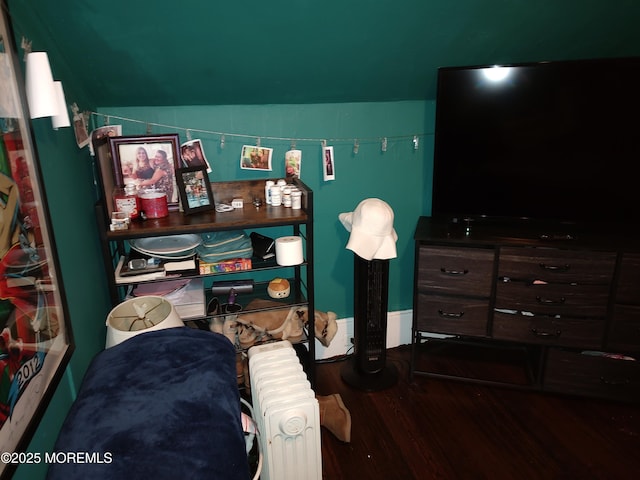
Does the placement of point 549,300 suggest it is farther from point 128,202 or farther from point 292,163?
point 128,202

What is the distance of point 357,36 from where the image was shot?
187cm

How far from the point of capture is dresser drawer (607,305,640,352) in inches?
81.7

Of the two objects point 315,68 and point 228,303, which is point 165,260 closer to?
point 228,303

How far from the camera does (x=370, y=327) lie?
2.37 meters

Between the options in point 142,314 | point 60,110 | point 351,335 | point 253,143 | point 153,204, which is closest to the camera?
point 60,110

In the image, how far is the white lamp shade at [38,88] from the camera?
1217 millimetres

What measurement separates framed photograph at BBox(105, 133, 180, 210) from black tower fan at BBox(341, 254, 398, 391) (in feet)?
3.31

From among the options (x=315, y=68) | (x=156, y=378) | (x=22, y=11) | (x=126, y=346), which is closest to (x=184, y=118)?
(x=315, y=68)

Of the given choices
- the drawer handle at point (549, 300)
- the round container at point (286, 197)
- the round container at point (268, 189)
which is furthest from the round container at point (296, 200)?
the drawer handle at point (549, 300)

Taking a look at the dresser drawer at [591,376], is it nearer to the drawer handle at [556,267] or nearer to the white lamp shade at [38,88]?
the drawer handle at [556,267]

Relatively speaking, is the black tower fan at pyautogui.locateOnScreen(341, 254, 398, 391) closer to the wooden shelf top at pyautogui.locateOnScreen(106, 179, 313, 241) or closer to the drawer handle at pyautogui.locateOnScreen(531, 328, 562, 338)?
the wooden shelf top at pyautogui.locateOnScreen(106, 179, 313, 241)

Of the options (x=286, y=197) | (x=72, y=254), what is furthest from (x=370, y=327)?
(x=72, y=254)

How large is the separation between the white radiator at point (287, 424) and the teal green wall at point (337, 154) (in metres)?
0.96

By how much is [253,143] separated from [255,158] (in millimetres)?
77
